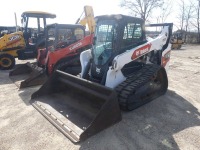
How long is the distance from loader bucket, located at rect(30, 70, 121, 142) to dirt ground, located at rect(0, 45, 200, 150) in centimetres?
16

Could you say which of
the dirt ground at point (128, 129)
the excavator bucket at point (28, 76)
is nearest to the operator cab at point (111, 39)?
the dirt ground at point (128, 129)

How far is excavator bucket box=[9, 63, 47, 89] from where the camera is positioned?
257 inches

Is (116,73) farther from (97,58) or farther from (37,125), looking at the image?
(37,125)

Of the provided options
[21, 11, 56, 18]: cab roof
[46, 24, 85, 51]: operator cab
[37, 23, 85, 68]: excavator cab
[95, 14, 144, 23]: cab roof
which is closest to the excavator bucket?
[37, 23, 85, 68]: excavator cab

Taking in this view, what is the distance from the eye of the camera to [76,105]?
442 centimetres

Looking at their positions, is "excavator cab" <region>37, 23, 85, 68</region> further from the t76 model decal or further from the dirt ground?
the t76 model decal

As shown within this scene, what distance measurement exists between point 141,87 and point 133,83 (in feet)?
0.78

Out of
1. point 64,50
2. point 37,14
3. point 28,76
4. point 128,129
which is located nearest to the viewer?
point 128,129

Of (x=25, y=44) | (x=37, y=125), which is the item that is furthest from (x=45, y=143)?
(x=25, y=44)

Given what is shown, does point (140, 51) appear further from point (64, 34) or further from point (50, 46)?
point (50, 46)

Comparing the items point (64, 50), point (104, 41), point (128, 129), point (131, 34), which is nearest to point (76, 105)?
point (128, 129)

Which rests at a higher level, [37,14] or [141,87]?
[37,14]

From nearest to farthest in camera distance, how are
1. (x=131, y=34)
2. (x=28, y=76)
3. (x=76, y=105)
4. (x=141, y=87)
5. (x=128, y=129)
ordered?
(x=128, y=129)
(x=76, y=105)
(x=141, y=87)
(x=131, y=34)
(x=28, y=76)

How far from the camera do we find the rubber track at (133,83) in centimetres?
416
